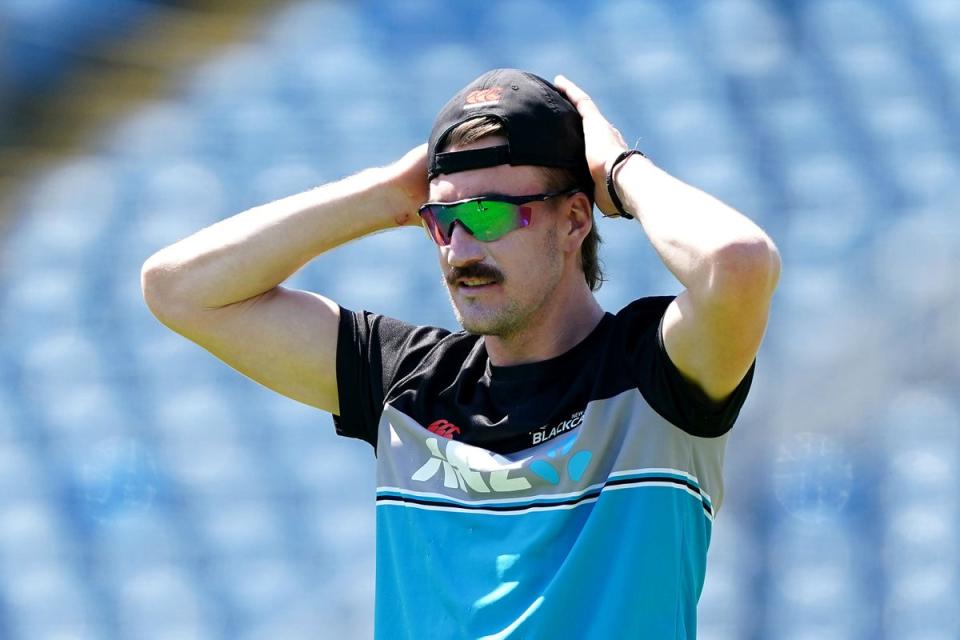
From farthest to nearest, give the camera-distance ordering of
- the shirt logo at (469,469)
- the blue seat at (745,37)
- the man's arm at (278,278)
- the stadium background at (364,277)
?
the blue seat at (745,37), the stadium background at (364,277), the man's arm at (278,278), the shirt logo at (469,469)

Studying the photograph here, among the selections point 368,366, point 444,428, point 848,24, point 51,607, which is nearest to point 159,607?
Result: point 51,607

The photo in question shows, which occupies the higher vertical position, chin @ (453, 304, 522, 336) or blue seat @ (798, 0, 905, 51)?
blue seat @ (798, 0, 905, 51)

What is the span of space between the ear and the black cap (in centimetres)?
2

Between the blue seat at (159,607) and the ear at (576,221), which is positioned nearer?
the ear at (576,221)

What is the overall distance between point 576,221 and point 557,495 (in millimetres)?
371

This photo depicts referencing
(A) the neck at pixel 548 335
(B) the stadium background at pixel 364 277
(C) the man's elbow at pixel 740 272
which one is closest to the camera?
(C) the man's elbow at pixel 740 272

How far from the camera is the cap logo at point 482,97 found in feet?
5.07

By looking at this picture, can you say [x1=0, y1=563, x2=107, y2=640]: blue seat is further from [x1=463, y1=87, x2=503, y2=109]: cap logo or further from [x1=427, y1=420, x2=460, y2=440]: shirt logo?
[x1=463, y1=87, x2=503, y2=109]: cap logo

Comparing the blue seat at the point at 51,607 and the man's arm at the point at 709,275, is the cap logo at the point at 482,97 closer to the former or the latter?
the man's arm at the point at 709,275

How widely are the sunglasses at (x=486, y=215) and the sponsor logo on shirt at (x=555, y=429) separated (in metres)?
0.23

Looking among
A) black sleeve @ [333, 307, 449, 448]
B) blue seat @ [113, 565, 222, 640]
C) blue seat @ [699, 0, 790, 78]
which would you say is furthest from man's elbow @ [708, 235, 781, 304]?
blue seat @ [699, 0, 790, 78]

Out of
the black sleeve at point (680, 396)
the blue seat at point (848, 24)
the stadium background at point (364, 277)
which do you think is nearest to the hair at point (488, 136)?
the black sleeve at point (680, 396)

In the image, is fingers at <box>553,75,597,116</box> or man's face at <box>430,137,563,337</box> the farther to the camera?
fingers at <box>553,75,597,116</box>

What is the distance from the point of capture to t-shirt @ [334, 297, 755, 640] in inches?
53.4
